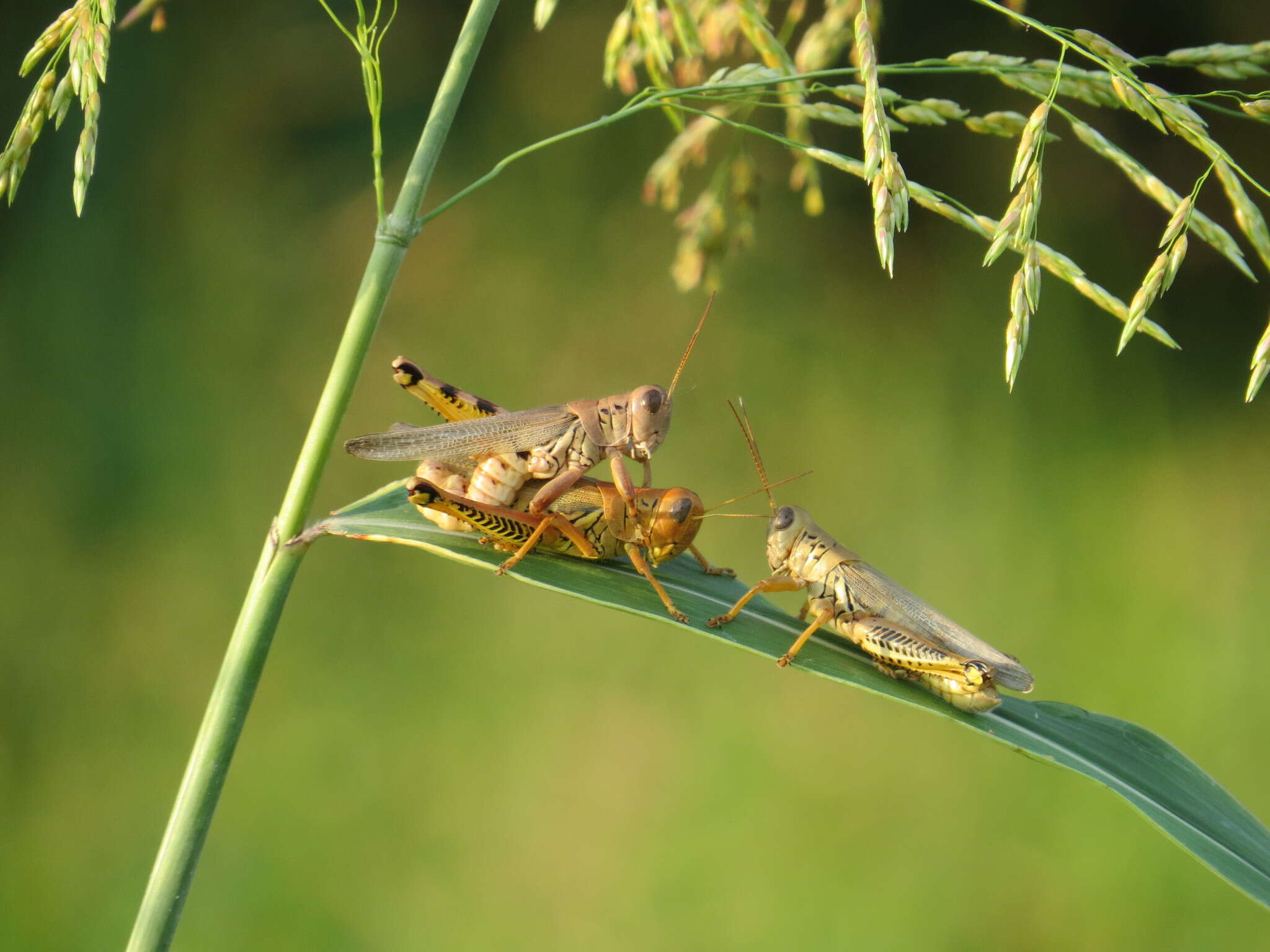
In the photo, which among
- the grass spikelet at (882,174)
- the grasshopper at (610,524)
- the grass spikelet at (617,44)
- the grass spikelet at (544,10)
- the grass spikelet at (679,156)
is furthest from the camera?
the grass spikelet at (679,156)

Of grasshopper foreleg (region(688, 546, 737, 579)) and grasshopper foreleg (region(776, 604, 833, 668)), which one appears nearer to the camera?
grasshopper foreleg (region(776, 604, 833, 668))

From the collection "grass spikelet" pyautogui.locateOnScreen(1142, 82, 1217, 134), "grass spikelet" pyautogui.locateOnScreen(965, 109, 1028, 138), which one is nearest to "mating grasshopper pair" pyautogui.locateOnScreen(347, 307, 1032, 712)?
"grass spikelet" pyautogui.locateOnScreen(965, 109, 1028, 138)

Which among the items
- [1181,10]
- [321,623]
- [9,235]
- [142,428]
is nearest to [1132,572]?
[1181,10]

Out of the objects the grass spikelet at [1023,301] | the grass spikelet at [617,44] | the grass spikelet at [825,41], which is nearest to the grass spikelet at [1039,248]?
the grass spikelet at [1023,301]

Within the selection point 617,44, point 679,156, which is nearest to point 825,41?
point 679,156

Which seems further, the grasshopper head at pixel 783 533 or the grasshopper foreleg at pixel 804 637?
the grasshopper head at pixel 783 533

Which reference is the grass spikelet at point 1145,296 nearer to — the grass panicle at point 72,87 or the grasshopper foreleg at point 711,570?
the grasshopper foreleg at point 711,570

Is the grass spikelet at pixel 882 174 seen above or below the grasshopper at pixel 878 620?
above

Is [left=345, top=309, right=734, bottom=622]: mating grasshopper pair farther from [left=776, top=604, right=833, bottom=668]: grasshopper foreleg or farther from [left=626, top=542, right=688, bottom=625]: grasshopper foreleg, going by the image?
[left=776, top=604, right=833, bottom=668]: grasshopper foreleg
